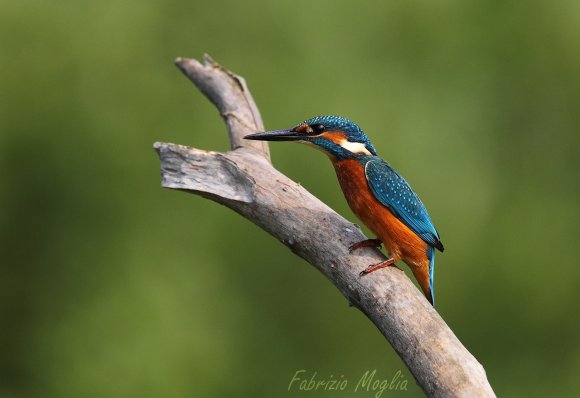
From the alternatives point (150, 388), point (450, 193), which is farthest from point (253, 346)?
point (450, 193)

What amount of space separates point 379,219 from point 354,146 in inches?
11.4

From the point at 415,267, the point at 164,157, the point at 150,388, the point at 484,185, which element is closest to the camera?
the point at 164,157

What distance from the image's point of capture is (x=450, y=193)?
5.16 m

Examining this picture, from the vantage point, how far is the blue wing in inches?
115

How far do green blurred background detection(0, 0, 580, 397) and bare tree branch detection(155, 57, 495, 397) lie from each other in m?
2.05

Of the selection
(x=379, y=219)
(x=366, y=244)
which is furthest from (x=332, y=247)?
(x=379, y=219)

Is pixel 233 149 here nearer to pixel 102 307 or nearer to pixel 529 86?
pixel 102 307

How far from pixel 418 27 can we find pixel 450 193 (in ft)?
3.88

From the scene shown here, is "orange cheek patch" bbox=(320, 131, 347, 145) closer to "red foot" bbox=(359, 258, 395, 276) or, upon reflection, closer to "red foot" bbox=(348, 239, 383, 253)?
"red foot" bbox=(348, 239, 383, 253)

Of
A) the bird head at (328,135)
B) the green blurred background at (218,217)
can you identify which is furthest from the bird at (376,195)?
the green blurred background at (218,217)

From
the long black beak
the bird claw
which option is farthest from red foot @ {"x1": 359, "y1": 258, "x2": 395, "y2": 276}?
the long black beak
